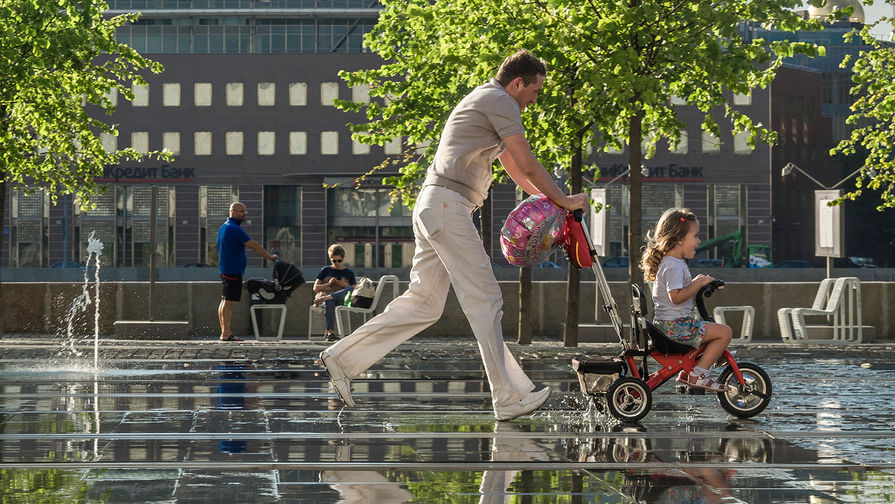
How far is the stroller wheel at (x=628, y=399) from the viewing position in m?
7.89

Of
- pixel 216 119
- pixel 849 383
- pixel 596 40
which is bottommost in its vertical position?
pixel 849 383

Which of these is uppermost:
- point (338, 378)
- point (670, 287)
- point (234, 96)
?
point (234, 96)

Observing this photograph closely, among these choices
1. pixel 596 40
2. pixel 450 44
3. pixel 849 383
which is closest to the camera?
pixel 849 383

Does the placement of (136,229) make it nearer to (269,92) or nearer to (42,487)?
(269,92)

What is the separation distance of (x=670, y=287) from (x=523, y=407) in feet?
4.83

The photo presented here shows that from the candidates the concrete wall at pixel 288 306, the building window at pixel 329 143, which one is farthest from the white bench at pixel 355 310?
the building window at pixel 329 143

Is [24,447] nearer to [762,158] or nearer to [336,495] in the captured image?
[336,495]

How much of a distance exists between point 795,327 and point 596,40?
19.6 feet

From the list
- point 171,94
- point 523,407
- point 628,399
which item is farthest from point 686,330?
point 171,94

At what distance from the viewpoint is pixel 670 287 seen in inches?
336

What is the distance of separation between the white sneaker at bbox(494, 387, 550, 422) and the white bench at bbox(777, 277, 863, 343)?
12.8 m

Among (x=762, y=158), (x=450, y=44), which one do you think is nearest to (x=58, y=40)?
(x=450, y=44)

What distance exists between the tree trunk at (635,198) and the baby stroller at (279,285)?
15.6 feet

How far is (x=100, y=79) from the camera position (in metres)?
23.6
